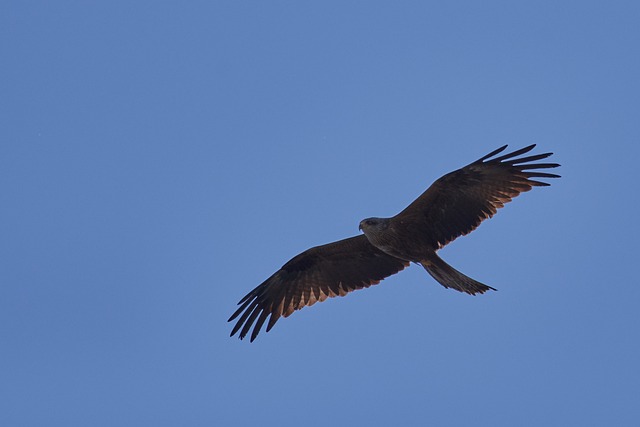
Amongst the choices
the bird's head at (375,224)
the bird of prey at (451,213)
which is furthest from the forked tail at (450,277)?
the bird's head at (375,224)

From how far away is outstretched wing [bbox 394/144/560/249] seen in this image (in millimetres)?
13758

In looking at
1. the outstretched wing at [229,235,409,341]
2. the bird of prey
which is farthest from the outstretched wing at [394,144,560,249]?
the outstretched wing at [229,235,409,341]

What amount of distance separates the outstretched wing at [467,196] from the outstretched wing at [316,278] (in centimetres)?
94

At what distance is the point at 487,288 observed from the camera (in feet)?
43.6

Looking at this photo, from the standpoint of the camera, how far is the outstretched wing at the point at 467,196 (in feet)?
45.1

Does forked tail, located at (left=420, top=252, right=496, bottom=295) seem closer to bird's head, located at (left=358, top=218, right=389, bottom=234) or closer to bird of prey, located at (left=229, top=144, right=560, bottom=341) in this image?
bird of prey, located at (left=229, top=144, right=560, bottom=341)

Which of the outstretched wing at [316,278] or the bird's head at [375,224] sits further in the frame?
the outstretched wing at [316,278]

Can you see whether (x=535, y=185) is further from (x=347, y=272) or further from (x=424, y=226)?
(x=347, y=272)

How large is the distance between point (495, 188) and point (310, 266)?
2.93 meters

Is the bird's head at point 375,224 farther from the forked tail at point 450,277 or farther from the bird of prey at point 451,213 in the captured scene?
the forked tail at point 450,277

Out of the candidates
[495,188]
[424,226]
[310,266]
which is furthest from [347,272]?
[495,188]

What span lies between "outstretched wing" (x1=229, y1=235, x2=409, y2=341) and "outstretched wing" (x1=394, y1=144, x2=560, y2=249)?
940 millimetres

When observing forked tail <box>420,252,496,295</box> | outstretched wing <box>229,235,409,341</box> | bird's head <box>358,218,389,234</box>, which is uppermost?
Answer: outstretched wing <box>229,235,409,341</box>

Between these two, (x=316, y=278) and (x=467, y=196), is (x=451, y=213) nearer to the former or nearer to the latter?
(x=467, y=196)
